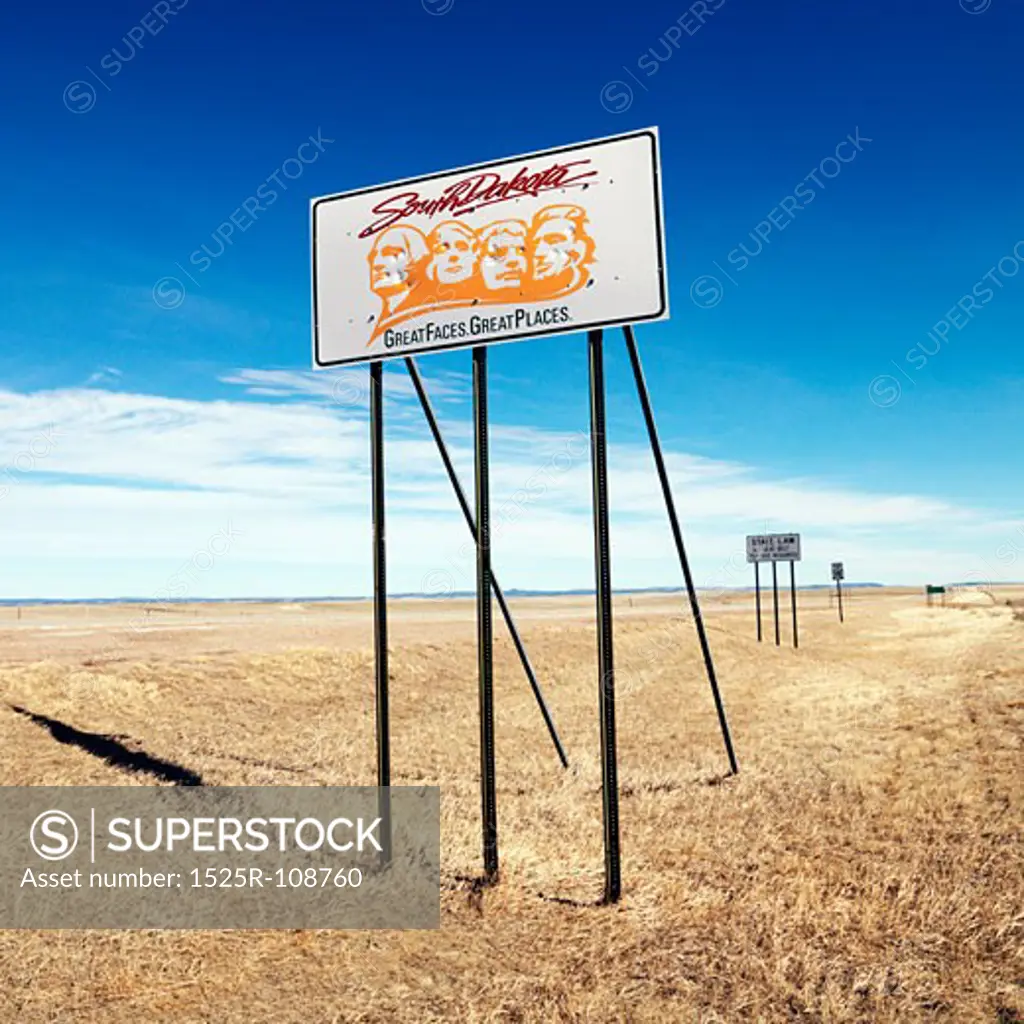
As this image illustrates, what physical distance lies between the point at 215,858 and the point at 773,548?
116 feet

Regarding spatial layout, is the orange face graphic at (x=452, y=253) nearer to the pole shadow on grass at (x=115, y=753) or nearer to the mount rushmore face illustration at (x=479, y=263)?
the mount rushmore face illustration at (x=479, y=263)

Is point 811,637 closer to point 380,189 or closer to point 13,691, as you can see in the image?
point 13,691

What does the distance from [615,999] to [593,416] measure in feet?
15.5

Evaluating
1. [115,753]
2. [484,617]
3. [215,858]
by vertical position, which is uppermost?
[484,617]

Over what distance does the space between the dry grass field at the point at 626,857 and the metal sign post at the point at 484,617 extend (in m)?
0.45

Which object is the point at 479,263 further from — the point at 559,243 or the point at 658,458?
the point at 658,458

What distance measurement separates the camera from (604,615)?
814 centimetres

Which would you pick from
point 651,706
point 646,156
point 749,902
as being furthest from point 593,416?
point 651,706

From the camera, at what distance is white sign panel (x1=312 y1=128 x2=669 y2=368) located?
820cm

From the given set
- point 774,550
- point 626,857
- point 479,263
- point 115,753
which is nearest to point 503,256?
point 479,263

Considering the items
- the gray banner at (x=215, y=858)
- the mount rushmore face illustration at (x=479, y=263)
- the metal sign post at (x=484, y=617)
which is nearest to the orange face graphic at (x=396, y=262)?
the mount rushmore face illustration at (x=479, y=263)

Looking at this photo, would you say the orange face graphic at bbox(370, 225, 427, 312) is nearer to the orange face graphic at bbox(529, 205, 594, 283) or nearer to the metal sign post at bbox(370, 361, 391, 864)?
the metal sign post at bbox(370, 361, 391, 864)

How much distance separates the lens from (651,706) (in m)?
20.4

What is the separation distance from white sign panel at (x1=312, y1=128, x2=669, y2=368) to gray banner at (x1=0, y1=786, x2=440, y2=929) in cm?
471
